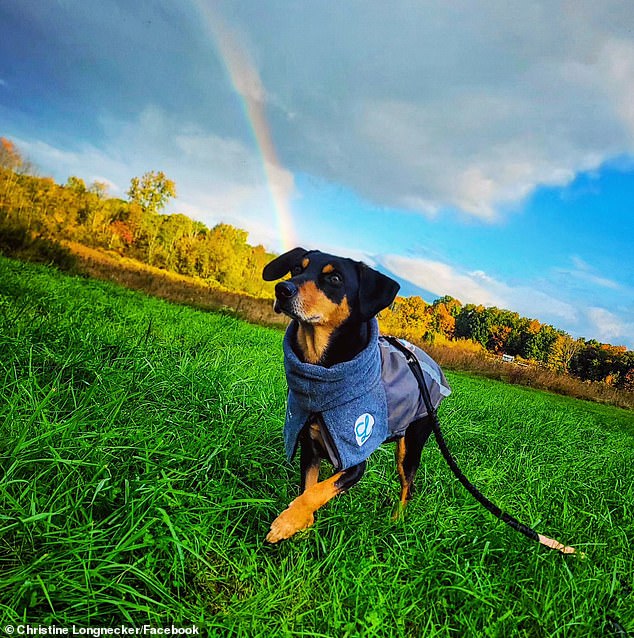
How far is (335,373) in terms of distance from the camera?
7.92 ft

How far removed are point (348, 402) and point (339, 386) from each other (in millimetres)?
108

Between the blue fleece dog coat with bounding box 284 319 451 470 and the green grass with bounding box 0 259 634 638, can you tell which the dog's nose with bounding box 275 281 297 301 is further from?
the green grass with bounding box 0 259 634 638

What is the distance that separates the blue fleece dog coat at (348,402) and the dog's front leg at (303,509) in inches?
4.2

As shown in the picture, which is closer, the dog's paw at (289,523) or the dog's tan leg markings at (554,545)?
Result: the dog's paw at (289,523)

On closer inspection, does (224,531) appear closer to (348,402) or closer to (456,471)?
(348,402)

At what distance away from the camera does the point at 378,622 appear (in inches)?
69.1

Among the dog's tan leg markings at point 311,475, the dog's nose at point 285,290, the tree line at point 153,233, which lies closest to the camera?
the dog's nose at point 285,290

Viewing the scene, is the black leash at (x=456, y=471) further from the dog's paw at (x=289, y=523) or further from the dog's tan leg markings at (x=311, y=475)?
the dog's paw at (x=289, y=523)

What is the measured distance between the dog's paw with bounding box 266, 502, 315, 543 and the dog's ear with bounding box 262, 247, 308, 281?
63.0 inches

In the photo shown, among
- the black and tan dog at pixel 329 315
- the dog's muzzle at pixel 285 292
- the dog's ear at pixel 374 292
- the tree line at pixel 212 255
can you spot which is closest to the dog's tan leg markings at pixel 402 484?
the black and tan dog at pixel 329 315

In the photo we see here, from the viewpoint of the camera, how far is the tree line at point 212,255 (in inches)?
1436

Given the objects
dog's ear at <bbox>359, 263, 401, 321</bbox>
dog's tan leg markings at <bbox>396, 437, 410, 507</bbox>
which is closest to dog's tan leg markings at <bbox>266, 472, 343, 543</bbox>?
dog's tan leg markings at <bbox>396, 437, 410, 507</bbox>

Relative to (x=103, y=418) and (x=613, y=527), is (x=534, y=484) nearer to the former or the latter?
(x=613, y=527)

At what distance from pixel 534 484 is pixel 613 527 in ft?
2.56
